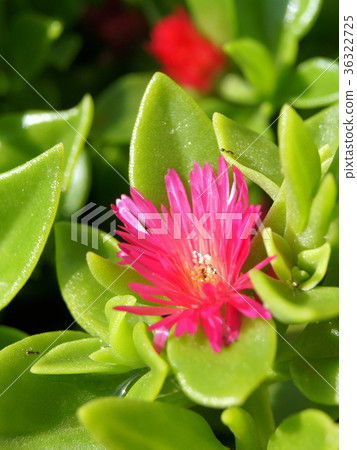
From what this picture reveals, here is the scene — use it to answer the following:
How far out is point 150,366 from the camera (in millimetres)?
667

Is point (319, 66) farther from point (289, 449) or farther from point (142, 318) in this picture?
point (289, 449)

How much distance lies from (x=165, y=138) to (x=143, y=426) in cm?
35

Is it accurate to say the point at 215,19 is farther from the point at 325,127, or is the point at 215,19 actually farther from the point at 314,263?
the point at 314,263

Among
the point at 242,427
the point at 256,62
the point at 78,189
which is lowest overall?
the point at 242,427

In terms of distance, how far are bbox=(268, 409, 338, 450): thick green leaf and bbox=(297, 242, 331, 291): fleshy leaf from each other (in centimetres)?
13

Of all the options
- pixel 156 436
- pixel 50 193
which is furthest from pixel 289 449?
pixel 50 193

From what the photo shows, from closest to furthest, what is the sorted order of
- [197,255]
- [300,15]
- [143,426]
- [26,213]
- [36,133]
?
[143,426] → [197,255] → [26,213] → [36,133] → [300,15]

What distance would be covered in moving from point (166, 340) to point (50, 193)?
24 centimetres

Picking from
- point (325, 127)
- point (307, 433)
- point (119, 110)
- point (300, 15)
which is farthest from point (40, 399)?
point (300, 15)

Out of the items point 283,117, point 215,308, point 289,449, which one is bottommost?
point 289,449

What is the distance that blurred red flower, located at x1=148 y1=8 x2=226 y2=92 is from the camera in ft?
4.14

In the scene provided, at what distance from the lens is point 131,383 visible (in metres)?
0.78

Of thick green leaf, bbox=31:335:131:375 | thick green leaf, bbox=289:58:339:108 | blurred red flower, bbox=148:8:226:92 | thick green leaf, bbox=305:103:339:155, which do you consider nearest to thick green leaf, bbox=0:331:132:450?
thick green leaf, bbox=31:335:131:375

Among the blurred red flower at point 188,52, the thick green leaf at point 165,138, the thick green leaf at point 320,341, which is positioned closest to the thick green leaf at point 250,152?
the thick green leaf at point 165,138
